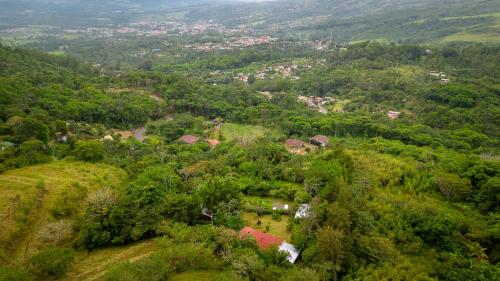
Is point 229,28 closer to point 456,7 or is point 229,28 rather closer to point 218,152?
point 456,7

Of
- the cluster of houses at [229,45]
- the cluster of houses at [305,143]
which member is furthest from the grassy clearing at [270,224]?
the cluster of houses at [229,45]

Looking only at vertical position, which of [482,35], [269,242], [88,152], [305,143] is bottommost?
[305,143]

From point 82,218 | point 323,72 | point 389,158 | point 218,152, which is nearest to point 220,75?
point 323,72

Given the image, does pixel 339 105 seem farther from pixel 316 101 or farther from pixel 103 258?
pixel 103 258

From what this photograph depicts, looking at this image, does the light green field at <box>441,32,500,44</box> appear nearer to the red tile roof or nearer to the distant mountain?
the distant mountain

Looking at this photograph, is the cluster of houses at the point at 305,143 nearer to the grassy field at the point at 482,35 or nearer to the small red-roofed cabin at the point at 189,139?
the small red-roofed cabin at the point at 189,139

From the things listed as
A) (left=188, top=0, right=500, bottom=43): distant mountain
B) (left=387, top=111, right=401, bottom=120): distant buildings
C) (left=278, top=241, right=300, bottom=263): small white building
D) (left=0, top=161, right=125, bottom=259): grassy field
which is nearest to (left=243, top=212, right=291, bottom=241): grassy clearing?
(left=278, top=241, right=300, bottom=263): small white building

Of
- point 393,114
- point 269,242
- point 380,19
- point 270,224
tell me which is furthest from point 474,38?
point 269,242
